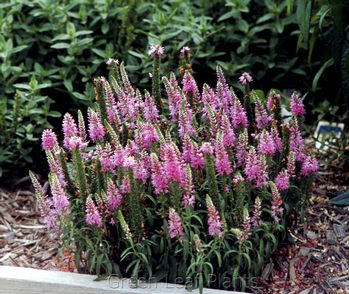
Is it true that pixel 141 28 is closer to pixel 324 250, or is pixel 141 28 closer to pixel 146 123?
pixel 146 123

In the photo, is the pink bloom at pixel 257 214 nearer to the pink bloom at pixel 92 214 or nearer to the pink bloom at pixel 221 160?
the pink bloom at pixel 221 160

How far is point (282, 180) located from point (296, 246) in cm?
50

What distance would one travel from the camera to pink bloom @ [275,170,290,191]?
343cm

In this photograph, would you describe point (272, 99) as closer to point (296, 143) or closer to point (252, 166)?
point (296, 143)

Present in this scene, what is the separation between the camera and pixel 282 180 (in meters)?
3.44

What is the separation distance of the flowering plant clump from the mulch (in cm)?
18

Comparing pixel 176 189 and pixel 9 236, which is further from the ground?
pixel 176 189

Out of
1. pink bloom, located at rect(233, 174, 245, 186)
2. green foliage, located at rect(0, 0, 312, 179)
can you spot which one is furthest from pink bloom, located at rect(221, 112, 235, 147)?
green foliage, located at rect(0, 0, 312, 179)

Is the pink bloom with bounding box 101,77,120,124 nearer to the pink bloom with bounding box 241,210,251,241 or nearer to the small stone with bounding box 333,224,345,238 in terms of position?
the pink bloom with bounding box 241,210,251,241

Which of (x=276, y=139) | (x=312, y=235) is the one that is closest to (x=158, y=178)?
(x=276, y=139)

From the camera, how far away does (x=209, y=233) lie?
327cm

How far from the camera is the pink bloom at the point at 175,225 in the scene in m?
3.20

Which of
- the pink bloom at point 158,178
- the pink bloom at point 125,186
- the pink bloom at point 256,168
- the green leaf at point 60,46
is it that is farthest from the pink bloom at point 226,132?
the green leaf at point 60,46

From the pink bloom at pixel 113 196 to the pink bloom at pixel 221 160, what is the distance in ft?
1.39
